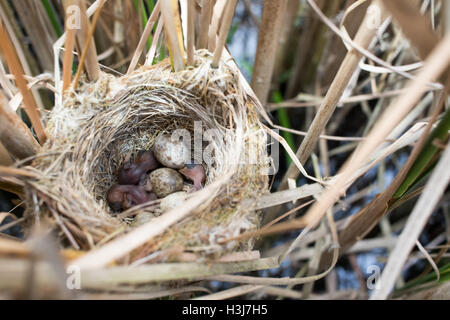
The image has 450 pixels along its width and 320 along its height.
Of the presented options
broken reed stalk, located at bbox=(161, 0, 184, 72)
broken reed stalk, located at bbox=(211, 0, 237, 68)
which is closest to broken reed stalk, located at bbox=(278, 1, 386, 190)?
broken reed stalk, located at bbox=(211, 0, 237, 68)

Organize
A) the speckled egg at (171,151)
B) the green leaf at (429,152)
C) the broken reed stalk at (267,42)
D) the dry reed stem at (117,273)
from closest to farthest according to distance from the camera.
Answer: the dry reed stem at (117,273), the green leaf at (429,152), the broken reed stalk at (267,42), the speckled egg at (171,151)

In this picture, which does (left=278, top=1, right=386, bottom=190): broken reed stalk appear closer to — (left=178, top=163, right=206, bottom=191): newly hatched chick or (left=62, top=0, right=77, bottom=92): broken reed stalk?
(left=178, top=163, right=206, bottom=191): newly hatched chick

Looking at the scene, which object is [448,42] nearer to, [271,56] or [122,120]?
[271,56]

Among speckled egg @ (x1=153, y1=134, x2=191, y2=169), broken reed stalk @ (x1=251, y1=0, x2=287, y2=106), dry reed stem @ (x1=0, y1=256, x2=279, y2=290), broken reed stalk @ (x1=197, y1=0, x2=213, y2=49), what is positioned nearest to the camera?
dry reed stem @ (x1=0, y1=256, x2=279, y2=290)

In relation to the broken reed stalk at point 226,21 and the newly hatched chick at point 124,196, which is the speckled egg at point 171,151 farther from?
the broken reed stalk at point 226,21

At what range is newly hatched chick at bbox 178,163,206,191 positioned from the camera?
110cm

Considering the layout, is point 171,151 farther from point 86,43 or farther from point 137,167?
point 86,43

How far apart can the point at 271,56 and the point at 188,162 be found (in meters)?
0.43

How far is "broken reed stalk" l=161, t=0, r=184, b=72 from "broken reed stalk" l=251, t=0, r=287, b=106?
10.6 inches

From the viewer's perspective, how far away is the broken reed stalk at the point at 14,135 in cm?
66

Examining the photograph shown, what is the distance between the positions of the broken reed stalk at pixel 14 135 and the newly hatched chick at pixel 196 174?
46 cm

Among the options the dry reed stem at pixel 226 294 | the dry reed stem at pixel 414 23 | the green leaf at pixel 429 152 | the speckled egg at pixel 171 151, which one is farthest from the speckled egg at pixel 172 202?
the dry reed stem at pixel 414 23

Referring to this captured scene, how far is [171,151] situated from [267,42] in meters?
0.44
